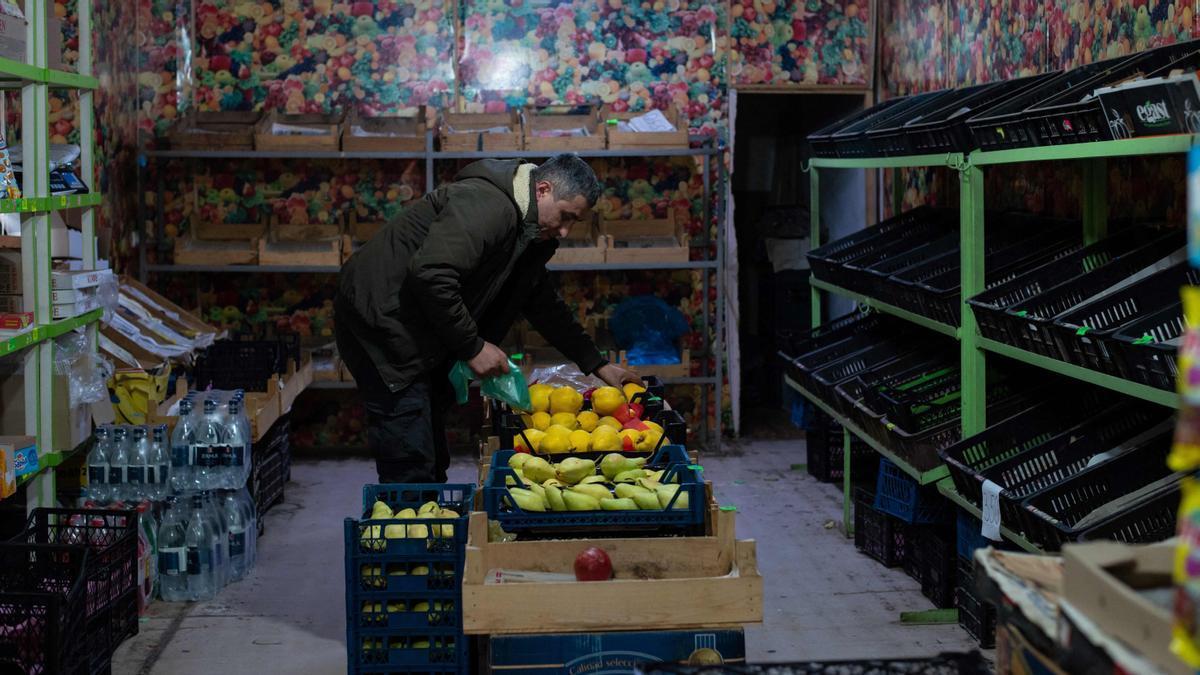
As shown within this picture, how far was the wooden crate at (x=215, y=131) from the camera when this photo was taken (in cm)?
807

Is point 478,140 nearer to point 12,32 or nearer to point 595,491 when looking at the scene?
point 12,32

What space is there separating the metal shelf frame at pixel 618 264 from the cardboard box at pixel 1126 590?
6281 mm

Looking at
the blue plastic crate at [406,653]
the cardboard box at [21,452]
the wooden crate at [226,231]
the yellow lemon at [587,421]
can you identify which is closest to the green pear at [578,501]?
the blue plastic crate at [406,653]

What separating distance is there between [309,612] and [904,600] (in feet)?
7.77

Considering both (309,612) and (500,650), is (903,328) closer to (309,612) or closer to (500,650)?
(309,612)

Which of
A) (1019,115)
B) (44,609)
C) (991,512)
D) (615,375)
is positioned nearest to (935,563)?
(991,512)

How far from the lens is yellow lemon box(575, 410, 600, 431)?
4535 mm

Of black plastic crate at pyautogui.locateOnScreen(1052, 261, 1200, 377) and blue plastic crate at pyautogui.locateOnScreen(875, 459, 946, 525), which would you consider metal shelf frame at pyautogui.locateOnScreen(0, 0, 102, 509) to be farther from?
black plastic crate at pyautogui.locateOnScreen(1052, 261, 1200, 377)

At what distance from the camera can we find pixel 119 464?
5305 millimetres

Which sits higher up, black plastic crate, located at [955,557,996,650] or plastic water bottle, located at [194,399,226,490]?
plastic water bottle, located at [194,399,226,490]

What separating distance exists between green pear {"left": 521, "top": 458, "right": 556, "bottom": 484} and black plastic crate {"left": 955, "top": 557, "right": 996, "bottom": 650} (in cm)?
172

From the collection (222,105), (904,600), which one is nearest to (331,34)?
(222,105)

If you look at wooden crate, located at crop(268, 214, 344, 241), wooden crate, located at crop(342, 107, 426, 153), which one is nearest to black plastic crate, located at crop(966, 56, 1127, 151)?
wooden crate, located at crop(342, 107, 426, 153)

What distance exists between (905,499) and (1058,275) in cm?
130
